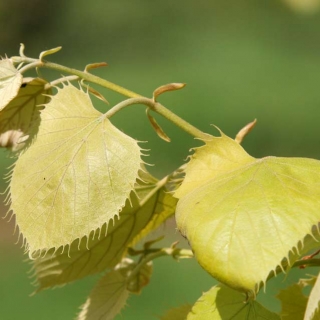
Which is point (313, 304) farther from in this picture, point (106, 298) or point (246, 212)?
point (106, 298)

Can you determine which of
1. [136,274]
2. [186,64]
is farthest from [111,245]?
[186,64]

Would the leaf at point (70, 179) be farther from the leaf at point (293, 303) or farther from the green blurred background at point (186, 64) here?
the green blurred background at point (186, 64)

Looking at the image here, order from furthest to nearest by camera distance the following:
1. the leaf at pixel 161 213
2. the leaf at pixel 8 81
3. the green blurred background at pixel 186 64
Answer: the green blurred background at pixel 186 64 → the leaf at pixel 161 213 → the leaf at pixel 8 81

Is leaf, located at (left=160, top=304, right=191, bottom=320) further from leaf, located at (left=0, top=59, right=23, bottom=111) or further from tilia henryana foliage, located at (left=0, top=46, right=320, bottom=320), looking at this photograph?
leaf, located at (left=0, top=59, right=23, bottom=111)

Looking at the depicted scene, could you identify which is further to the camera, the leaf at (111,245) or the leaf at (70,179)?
the leaf at (111,245)

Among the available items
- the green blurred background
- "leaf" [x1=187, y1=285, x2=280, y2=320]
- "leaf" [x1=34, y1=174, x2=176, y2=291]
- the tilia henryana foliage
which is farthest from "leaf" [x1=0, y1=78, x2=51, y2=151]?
the green blurred background

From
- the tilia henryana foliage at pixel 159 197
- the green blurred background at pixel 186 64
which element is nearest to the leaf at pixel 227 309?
the tilia henryana foliage at pixel 159 197

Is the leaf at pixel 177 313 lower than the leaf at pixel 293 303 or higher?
lower
